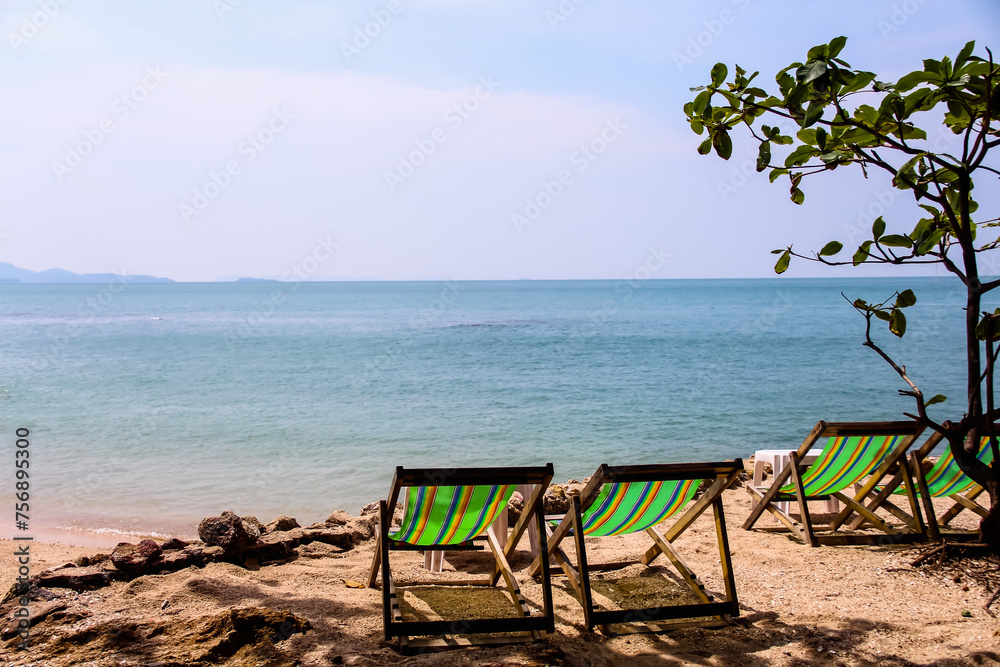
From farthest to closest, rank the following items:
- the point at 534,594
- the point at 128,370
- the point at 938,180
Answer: the point at 128,370 < the point at 534,594 < the point at 938,180

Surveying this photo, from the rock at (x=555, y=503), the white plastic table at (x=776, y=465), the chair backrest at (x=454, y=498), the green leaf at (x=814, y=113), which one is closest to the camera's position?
the green leaf at (x=814, y=113)

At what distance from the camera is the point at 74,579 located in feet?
12.4

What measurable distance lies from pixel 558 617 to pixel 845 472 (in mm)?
2463

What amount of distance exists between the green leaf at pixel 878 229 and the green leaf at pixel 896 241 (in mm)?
25

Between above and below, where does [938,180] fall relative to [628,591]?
above

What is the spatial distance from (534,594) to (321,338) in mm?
31668

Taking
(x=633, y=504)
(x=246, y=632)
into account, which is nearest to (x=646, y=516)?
(x=633, y=504)

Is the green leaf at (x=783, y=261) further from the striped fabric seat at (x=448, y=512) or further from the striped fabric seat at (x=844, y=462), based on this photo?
the striped fabric seat at (x=448, y=512)

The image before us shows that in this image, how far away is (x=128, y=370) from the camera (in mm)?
20938

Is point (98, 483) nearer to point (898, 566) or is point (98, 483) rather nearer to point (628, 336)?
point (898, 566)

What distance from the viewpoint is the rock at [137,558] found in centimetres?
398

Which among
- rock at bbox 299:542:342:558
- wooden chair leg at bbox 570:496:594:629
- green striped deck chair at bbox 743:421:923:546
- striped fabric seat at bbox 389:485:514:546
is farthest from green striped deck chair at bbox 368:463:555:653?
green striped deck chair at bbox 743:421:923:546

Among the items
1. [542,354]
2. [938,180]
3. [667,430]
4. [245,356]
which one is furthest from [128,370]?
[938,180]

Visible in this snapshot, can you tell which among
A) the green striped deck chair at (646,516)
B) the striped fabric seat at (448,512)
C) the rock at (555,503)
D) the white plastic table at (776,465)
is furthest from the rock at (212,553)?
the white plastic table at (776,465)
